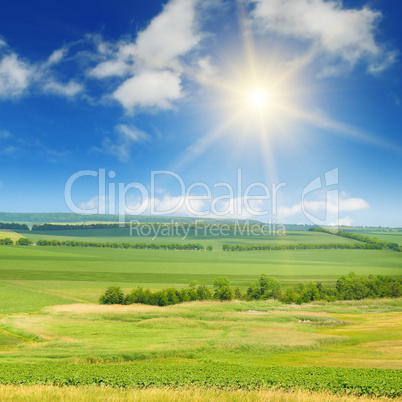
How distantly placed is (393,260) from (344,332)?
125 metres

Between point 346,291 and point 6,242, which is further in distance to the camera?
point 6,242

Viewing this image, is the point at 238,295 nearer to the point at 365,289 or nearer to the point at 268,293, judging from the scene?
the point at 268,293

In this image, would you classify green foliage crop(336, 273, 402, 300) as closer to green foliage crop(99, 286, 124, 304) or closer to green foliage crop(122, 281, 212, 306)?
green foliage crop(122, 281, 212, 306)

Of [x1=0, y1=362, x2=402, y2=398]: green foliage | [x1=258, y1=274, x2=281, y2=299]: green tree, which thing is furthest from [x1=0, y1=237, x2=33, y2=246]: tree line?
[x1=0, y1=362, x2=402, y2=398]: green foliage

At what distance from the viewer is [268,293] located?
89375 millimetres

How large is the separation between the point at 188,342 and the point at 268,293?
51.7 meters

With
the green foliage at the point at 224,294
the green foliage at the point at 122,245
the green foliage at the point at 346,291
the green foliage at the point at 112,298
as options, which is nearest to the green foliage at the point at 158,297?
the green foliage at the point at 112,298

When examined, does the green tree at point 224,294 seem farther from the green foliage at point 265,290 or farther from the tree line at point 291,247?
the tree line at point 291,247

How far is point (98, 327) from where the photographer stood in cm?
5175

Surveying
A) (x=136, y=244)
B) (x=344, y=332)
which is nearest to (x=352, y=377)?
(x=344, y=332)

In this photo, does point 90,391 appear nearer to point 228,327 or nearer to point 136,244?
point 228,327

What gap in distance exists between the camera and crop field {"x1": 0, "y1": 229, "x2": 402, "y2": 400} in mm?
22688

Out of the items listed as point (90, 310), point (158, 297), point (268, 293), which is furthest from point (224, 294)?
point (90, 310)

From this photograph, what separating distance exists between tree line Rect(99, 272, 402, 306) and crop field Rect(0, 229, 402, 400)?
195 inches
